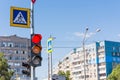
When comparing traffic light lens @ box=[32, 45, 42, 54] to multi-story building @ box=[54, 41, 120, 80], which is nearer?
traffic light lens @ box=[32, 45, 42, 54]

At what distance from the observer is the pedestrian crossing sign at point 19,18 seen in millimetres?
18102

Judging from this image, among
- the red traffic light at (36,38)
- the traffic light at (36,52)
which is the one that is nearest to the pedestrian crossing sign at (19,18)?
the red traffic light at (36,38)

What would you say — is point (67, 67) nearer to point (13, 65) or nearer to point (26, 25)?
point (13, 65)

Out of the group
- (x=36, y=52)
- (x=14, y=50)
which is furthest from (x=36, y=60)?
(x=14, y=50)

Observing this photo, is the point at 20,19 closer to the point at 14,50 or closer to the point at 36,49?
the point at 36,49

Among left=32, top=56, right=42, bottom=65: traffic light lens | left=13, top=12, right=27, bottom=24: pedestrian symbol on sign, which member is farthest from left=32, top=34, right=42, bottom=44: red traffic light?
left=13, top=12, right=27, bottom=24: pedestrian symbol on sign

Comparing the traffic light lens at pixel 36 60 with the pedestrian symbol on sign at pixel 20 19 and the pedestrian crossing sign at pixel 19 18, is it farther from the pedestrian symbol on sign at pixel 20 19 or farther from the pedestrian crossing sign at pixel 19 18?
the pedestrian symbol on sign at pixel 20 19

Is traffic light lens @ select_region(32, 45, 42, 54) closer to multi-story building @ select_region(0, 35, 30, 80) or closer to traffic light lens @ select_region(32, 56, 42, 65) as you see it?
traffic light lens @ select_region(32, 56, 42, 65)

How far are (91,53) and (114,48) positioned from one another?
9.04 m

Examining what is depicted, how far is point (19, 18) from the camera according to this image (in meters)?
18.1

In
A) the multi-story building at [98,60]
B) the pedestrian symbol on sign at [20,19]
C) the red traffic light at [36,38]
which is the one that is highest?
the pedestrian symbol on sign at [20,19]

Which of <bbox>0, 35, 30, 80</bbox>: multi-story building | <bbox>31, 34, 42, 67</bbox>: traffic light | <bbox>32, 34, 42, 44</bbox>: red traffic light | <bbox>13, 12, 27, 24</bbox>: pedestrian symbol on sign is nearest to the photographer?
<bbox>31, 34, 42, 67</bbox>: traffic light

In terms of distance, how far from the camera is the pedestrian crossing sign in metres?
18.1

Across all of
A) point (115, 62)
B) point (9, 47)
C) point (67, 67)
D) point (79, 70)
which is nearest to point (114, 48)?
point (115, 62)
